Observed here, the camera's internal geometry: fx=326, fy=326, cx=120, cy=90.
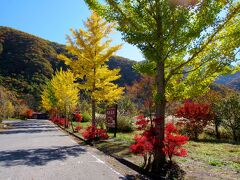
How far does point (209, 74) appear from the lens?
1047cm

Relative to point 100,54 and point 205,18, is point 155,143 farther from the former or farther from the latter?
point 100,54

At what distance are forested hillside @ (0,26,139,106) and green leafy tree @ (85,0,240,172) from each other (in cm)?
10797

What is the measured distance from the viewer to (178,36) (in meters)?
9.80

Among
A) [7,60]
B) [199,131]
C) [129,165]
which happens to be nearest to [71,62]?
[199,131]

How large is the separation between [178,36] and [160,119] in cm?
259

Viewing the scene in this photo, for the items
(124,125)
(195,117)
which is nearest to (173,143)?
(195,117)

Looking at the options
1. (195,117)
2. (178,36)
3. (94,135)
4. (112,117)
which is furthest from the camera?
(195,117)

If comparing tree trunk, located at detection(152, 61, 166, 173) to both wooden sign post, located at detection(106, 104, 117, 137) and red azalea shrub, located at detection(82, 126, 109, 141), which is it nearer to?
red azalea shrub, located at detection(82, 126, 109, 141)

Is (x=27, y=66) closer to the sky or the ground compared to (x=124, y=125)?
closer to the sky

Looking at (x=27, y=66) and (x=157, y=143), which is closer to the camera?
(x=157, y=143)

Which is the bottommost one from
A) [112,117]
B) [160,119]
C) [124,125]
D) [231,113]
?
[124,125]

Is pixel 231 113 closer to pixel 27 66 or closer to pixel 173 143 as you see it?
pixel 173 143

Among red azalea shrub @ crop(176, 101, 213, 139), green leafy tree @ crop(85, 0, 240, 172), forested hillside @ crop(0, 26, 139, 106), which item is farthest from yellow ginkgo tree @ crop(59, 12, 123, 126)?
forested hillside @ crop(0, 26, 139, 106)

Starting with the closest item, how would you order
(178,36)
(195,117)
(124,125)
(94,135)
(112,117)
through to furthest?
(178,36)
(94,135)
(112,117)
(195,117)
(124,125)
